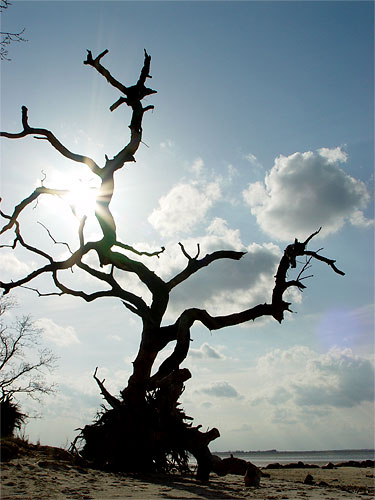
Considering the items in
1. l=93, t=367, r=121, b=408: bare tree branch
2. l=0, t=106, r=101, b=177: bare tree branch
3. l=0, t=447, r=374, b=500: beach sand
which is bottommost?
l=0, t=447, r=374, b=500: beach sand

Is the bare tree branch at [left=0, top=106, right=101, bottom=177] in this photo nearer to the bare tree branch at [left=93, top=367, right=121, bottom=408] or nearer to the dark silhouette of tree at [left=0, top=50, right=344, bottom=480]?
the dark silhouette of tree at [left=0, top=50, right=344, bottom=480]

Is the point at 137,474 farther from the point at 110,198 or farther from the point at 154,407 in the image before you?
the point at 110,198

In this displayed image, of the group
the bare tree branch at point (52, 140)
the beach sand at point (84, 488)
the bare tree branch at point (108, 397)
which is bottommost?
the beach sand at point (84, 488)

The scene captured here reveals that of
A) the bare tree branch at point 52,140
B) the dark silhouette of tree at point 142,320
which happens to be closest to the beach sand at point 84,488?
the dark silhouette of tree at point 142,320

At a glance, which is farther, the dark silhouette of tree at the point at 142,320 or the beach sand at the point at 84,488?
the dark silhouette of tree at the point at 142,320

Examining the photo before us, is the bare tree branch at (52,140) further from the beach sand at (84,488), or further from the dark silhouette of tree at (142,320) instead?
the beach sand at (84,488)

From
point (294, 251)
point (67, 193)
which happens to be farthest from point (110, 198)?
point (294, 251)

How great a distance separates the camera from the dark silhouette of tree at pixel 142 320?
8156mm

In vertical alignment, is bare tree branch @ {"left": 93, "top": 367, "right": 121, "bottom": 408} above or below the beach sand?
above

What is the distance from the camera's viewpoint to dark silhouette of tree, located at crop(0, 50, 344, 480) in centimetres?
816

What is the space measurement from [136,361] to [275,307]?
3.33m

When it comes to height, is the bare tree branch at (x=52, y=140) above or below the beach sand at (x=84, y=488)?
above

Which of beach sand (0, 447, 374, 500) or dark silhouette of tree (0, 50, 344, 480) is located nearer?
beach sand (0, 447, 374, 500)

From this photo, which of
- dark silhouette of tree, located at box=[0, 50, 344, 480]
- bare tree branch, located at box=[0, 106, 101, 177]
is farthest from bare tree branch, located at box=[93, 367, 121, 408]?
bare tree branch, located at box=[0, 106, 101, 177]
